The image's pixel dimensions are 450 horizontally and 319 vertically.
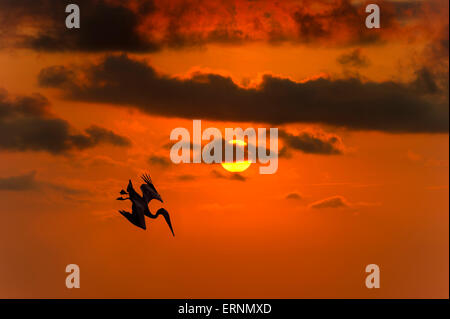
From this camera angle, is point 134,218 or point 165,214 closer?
point 134,218

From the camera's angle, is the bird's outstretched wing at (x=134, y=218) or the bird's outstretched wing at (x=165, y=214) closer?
the bird's outstretched wing at (x=134, y=218)

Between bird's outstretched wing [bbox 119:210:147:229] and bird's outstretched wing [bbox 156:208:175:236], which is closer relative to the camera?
bird's outstretched wing [bbox 119:210:147:229]
